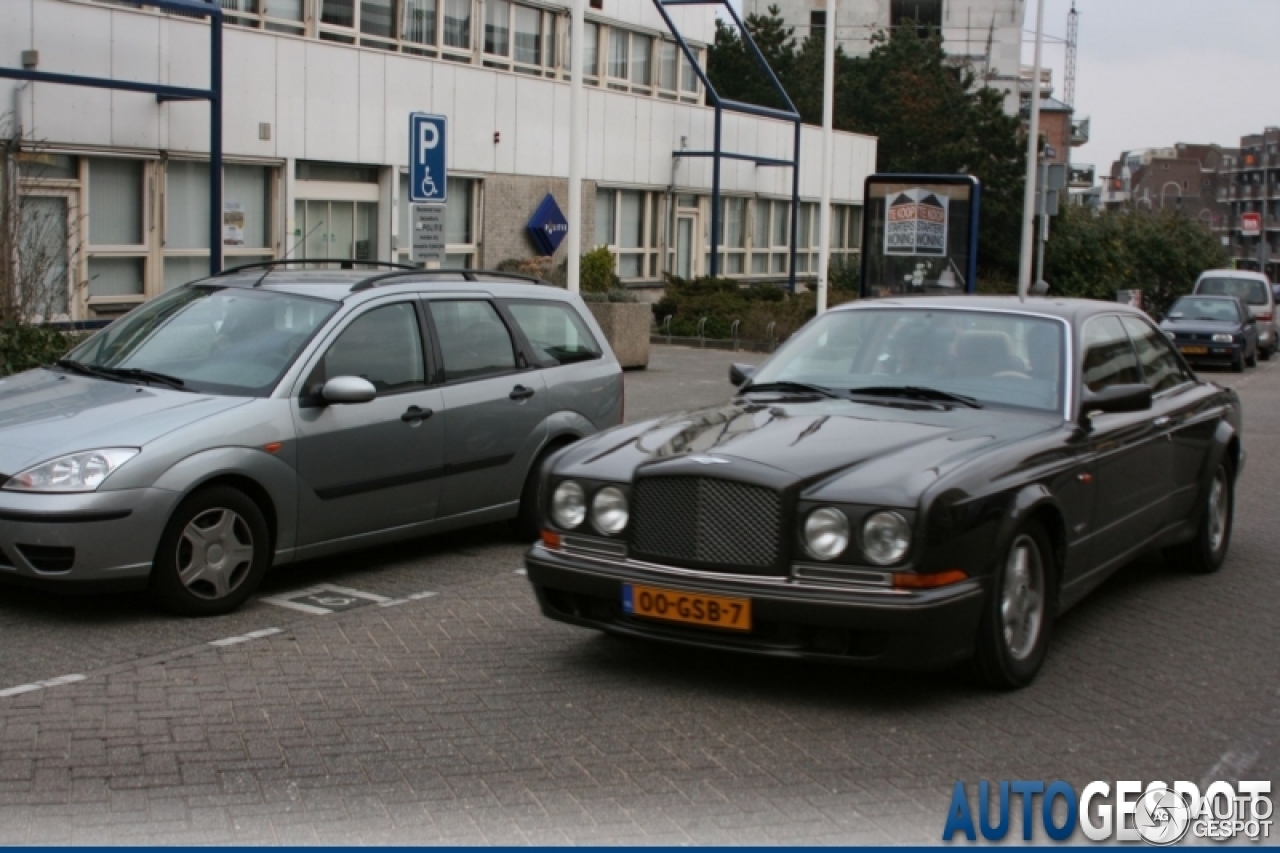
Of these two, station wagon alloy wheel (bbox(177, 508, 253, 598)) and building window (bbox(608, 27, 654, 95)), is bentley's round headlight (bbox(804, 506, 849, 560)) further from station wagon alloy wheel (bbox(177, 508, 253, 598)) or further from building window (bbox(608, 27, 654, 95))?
building window (bbox(608, 27, 654, 95))

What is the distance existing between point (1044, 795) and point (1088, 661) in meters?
1.98

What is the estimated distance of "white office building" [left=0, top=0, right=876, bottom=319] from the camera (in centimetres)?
1928

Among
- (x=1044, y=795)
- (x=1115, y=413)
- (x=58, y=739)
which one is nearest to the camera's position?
(x=1044, y=795)

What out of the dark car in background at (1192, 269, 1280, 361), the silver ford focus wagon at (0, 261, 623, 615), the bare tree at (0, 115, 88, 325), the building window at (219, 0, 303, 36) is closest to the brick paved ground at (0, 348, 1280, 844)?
the silver ford focus wagon at (0, 261, 623, 615)

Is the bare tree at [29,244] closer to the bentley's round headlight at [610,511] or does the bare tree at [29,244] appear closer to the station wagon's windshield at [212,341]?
the station wagon's windshield at [212,341]

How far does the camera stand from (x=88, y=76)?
18766mm

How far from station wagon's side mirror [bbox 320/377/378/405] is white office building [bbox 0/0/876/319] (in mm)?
9550

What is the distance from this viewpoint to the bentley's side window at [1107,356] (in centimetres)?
756

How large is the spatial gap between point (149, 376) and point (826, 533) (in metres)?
4.01

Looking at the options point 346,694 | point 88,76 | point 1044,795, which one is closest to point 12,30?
point 88,76

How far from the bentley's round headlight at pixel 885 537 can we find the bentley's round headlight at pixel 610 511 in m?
0.99

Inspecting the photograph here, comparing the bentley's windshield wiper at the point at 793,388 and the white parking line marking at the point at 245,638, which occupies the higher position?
the bentley's windshield wiper at the point at 793,388

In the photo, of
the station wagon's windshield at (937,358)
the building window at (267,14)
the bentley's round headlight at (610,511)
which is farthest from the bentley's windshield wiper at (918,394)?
Result: the building window at (267,14)

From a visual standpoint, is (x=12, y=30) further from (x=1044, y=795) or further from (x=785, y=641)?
(x=1044, y=795)
